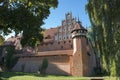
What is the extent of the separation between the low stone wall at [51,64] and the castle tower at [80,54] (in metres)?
1.66

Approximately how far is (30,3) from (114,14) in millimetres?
5944

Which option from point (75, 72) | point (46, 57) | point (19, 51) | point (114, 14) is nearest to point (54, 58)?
point (46, 57)

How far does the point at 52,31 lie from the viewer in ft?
214

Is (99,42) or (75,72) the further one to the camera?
(75,72)

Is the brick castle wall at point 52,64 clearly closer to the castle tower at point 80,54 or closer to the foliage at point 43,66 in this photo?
the foliage at point 43,66

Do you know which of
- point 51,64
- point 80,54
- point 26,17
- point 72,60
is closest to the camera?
point 26,17

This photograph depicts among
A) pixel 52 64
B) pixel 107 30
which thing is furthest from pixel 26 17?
pixel 52 64

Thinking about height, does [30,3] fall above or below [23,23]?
above

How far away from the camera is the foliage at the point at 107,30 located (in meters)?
14.4

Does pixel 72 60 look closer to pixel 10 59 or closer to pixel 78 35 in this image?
pixel 78 35

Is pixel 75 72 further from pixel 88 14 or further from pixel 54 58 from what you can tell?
pixel 88 14

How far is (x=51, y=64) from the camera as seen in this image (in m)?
43.6

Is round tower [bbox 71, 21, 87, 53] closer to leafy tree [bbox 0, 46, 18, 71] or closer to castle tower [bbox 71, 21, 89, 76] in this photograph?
castle tower [bbox 71, 21, 89, 76]

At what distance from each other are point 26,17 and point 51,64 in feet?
94.1
